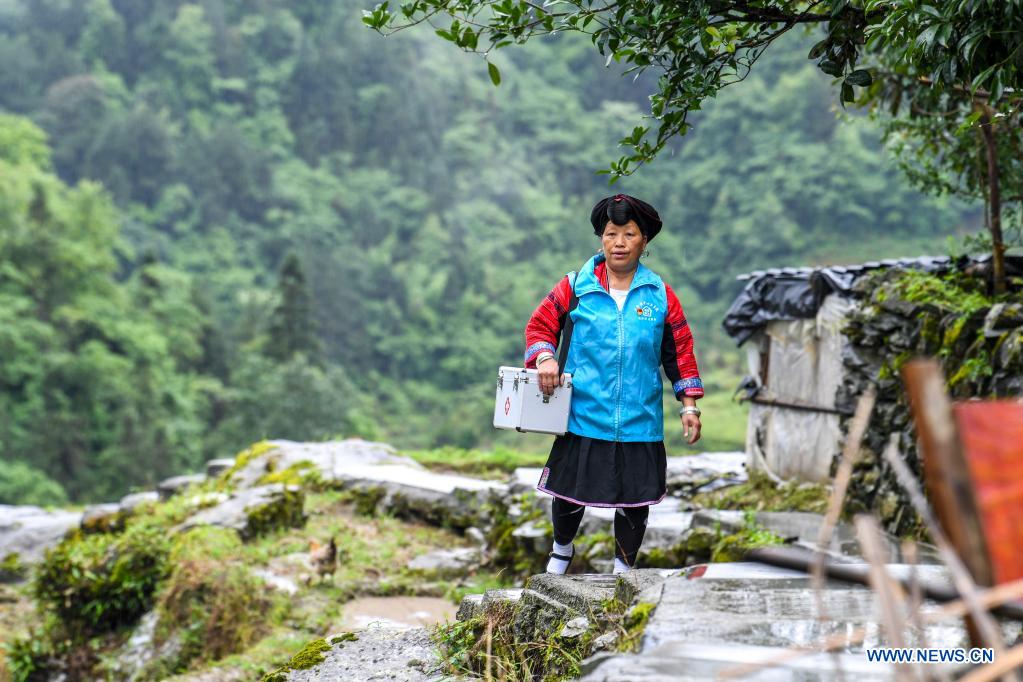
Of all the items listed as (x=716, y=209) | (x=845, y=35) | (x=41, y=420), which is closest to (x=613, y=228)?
(x=845, y=35)

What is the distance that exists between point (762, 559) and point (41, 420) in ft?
105

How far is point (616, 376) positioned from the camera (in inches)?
174

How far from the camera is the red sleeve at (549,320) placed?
4.54 meters

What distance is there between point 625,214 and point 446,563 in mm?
5011

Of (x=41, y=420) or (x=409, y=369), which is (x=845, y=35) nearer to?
(x=41, y=420)

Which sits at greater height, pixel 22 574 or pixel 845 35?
pixel 845 35

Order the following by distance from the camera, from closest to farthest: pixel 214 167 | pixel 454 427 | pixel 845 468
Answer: pixel 845 468 < pixel 454 427 < pixel 214 167

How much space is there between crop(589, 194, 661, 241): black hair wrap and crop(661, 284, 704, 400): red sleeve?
27 centimetres

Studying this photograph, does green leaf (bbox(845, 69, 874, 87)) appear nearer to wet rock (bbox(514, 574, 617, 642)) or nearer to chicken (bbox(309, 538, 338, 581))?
wet rock (bbox(514, 574, 617, 642))

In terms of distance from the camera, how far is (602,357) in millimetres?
4438

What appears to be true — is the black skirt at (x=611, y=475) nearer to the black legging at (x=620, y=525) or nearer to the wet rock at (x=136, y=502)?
the black legging at (x=620, y=525)

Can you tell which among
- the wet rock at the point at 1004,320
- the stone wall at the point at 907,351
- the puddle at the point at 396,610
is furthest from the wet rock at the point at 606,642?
the puddle at the point at 396,610

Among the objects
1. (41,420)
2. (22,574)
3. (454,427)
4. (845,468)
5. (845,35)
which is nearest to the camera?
(845,468)

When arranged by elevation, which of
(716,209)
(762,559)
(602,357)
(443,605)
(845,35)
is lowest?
(443,605)
